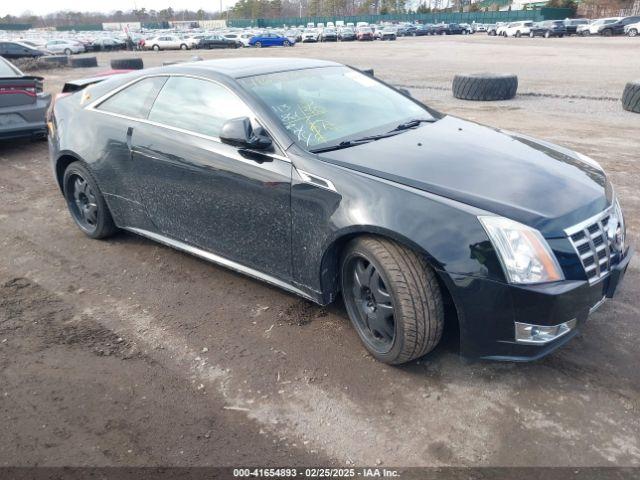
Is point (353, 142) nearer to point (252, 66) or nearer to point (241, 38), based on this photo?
point (252, 66)

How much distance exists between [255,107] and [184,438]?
196 centimetres

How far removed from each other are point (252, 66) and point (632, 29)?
46.9 metres

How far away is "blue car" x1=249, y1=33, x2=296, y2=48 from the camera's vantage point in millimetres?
43750

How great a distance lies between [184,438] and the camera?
2562 mm

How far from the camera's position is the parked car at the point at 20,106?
7.60 meters

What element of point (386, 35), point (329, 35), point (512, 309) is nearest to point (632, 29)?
point (386, 35)

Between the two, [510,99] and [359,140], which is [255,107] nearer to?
[359,140]

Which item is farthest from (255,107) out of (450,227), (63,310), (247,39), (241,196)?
(247,39)

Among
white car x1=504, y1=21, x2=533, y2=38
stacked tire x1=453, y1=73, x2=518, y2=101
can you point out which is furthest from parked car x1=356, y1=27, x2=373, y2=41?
stacked tire x1=453, y1=73, x2=518, y2=101

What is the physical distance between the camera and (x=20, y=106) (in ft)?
25.6

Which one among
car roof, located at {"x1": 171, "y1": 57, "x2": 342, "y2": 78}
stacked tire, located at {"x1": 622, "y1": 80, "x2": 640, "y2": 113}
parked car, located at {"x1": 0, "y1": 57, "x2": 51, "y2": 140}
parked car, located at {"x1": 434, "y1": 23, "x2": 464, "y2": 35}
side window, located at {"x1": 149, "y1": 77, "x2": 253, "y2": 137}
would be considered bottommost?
stacked tire, located at {"x1": 622, "y1": 80, "x2": 640, "y2": 113}

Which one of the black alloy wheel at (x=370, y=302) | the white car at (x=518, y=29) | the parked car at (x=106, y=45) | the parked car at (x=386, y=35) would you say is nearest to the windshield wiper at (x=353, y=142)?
the black alloy wheel at (x=370, y=302)

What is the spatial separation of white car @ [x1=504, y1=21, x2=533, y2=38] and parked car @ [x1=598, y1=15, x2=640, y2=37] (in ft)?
18.2

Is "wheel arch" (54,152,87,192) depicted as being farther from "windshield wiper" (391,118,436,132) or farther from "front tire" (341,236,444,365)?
"front tire" (341,236,444,365)
